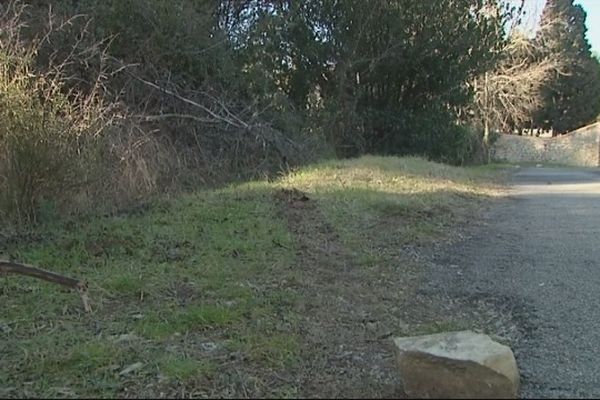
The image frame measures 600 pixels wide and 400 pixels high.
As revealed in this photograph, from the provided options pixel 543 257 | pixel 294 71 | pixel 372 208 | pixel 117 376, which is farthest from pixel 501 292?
pixel 294 71

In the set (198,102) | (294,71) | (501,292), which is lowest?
(501,292)

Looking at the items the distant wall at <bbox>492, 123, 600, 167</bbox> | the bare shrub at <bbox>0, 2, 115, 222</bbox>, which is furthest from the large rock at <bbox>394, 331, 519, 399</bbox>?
the distant wall at <bbox>492, 123, 600, 167</bbox>

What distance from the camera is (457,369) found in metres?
3.04

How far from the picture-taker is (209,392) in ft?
11.1

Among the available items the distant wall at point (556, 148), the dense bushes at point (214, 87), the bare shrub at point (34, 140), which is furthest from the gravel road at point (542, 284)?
the distant wall at point (556, 148)

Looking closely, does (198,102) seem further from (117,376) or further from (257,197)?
(117,376)

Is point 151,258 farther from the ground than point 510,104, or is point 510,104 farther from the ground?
point 510,104

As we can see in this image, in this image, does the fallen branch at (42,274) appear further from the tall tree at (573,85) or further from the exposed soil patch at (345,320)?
the tall tree at (573,85)

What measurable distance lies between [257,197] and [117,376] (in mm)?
6796

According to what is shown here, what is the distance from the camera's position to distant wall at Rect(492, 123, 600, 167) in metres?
41.2

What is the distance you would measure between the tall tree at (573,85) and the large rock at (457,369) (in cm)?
5083

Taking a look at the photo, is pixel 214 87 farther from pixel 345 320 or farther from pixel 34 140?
pixel 345 320

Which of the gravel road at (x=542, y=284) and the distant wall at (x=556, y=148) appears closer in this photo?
the gravel road at (x=542, y=284)

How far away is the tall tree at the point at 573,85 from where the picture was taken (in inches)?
2030
